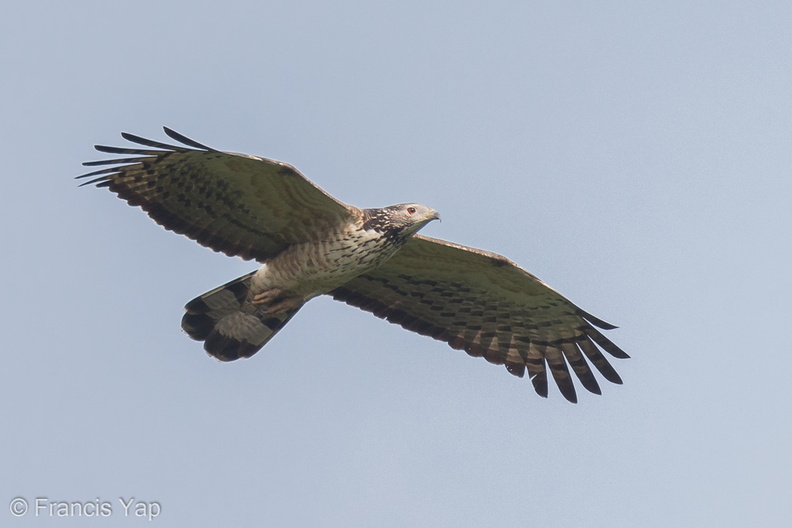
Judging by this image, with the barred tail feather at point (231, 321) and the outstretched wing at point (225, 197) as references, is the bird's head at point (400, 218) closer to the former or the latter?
the outstretched wing at point (225, 197)

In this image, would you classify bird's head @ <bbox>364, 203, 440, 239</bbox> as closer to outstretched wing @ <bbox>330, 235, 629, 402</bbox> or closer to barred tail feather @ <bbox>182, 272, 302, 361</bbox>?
outstretched wing @ <bbox>330, 235, 629, 402</bbox>

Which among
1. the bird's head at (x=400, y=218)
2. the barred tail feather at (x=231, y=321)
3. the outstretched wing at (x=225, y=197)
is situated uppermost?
the outstretched wing at (x=225, y=197)

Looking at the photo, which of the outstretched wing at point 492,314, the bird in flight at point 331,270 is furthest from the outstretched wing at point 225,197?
the outstretched wing at point 492,314

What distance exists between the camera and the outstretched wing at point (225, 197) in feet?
37.1

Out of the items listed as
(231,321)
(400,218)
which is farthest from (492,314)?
(231,321)

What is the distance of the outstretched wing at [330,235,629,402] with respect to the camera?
12.9 m

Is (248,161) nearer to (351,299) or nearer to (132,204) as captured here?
(132,204)

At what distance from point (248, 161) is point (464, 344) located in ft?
12.9

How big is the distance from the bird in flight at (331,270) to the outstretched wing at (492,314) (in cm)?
1

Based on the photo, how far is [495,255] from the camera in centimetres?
1231

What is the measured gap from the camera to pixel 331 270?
11.8m

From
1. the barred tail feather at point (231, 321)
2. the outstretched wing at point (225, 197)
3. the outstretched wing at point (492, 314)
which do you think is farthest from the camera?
the outstretched wing at point (492, 314)

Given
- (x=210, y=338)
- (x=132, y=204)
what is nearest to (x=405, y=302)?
(x=210, y=338)

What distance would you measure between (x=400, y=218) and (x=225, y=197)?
73.1 inches
